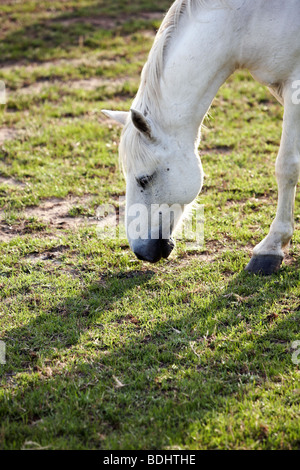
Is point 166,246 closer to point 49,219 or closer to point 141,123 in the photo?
point 141,123

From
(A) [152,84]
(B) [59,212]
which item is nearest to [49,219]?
(B) [59,212]

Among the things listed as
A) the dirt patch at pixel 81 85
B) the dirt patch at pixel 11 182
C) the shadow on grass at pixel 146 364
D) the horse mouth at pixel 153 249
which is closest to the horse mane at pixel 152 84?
the horse mouth at pixel 153 249

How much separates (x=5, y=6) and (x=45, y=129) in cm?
625

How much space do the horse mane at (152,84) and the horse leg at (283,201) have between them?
0.92 m

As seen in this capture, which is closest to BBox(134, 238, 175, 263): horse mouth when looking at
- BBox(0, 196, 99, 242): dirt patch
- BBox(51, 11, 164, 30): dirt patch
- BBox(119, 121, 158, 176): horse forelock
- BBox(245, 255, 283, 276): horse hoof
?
BBox(119, 121, 158, 176): horse forelock

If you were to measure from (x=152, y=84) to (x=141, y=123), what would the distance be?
40 cm

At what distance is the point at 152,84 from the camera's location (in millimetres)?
3736

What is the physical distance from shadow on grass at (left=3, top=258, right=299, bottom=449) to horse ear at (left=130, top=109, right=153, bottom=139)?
118 cm

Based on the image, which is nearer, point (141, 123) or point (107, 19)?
point (141, 123)

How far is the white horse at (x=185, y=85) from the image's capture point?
3.71m

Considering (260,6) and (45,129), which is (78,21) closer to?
(45,129)

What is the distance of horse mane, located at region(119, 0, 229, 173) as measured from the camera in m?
3.67

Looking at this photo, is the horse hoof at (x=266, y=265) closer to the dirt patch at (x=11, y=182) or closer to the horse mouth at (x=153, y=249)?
the horse mouth at (x=153, y=249)

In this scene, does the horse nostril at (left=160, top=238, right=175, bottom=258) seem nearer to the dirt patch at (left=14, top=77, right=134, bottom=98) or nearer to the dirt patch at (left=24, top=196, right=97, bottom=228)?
the dirt patch at (left=24, top=196, right=97, bottom=228)
